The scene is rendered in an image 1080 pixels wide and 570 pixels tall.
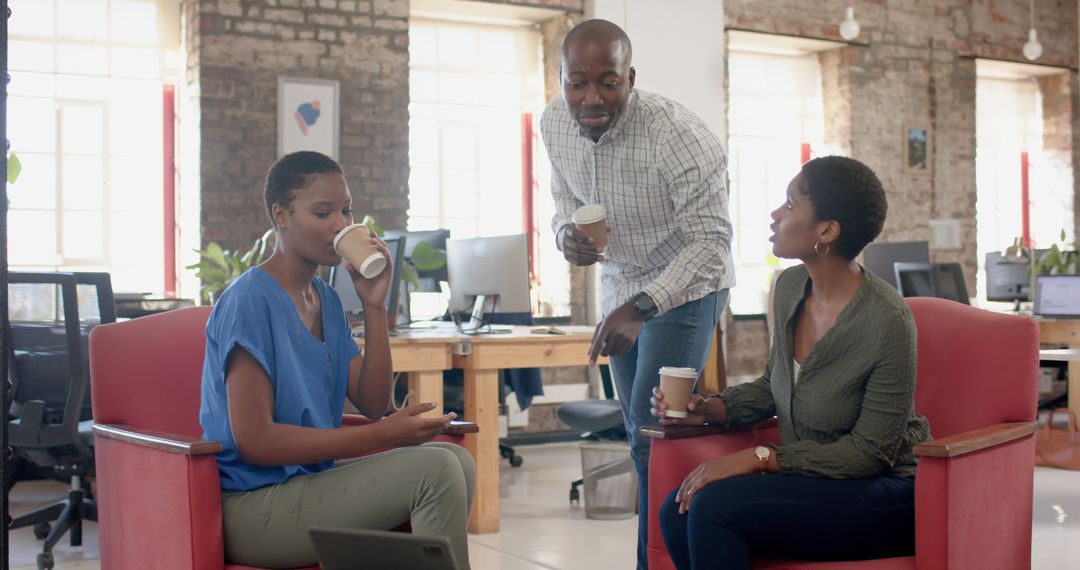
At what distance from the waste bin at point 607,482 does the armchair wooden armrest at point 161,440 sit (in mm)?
2517

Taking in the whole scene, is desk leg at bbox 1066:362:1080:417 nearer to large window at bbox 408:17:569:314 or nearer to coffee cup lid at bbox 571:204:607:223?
large window at bbox 408:17:569:314

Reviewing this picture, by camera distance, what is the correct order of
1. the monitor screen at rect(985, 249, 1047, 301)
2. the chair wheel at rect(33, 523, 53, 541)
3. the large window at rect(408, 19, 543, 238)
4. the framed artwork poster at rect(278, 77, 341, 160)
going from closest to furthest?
the chair wheel at rect(33, 523, 53, 541) → the framed artwork poster at rect(278, 77, 341, 160) → the large window at rect(408, 19, 543, 238) → the monitor screen at rect(985, 249, 1047, 301)

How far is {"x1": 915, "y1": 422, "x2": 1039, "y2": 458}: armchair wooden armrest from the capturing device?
1999 millimetres

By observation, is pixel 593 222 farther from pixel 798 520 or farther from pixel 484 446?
pixel 484 446

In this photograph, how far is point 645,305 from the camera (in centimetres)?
254

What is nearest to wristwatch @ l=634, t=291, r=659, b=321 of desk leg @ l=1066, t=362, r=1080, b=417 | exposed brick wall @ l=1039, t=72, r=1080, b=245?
desk leg @ l=1066, t=362, r=1080, b=417

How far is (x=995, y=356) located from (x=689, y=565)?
812mm

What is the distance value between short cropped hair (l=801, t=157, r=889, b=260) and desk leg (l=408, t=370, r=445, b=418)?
2254 mm

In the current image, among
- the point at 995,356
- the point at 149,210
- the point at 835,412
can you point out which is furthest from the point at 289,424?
the point at 149,210

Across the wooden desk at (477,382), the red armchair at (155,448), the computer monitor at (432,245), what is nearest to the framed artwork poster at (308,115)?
the computer monitor at (432,245)

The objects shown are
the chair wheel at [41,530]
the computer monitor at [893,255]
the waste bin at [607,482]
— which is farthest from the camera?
the computer monitor at [893,255]

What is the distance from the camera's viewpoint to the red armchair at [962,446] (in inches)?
79.5

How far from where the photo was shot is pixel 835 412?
2.21 metres

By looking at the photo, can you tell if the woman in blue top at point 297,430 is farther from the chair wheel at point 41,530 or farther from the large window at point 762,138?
the large window at point 762,138
